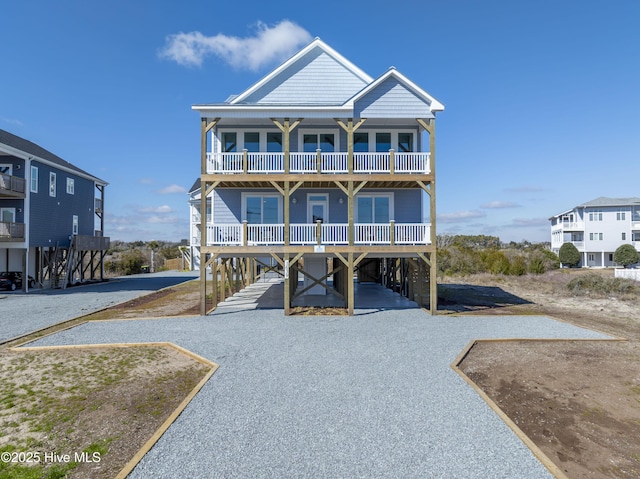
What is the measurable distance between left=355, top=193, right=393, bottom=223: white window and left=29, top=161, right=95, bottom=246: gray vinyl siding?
21.3 m

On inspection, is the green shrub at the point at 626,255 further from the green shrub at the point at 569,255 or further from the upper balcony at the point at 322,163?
the upper balcony at the point at 322,163

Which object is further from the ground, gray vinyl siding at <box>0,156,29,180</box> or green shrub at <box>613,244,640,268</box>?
gray vinyl siding at <box>0,156,29,180</box>

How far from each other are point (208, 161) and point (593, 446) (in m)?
14.1

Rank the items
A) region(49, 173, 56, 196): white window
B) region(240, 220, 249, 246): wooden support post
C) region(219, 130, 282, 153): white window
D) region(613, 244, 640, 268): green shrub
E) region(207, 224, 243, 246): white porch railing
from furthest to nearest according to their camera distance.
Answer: region(613, 244, 640, 268): green shrub
region(49, 173, 56, 196): white window
region(219, 130, 282, 153): white window
region(207, 224, 243, 246): white porch railing
region(240, 220, 249, 246): wooden support post

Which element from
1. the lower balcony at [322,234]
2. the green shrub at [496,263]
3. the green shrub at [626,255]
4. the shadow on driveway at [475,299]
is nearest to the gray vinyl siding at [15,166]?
the lower balcony at [322,234]

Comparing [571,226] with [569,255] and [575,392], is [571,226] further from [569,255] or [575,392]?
[575,392]

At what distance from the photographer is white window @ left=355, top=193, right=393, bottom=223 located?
15.7m

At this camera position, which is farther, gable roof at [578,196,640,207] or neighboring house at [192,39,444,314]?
gable roof at [578,196,640,207]

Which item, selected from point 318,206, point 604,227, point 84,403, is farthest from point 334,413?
point 604,227

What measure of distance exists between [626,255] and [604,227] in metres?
6.74

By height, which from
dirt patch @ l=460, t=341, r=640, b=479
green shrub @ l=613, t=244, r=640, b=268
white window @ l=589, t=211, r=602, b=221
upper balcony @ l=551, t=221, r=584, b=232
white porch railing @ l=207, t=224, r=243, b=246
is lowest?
dirt patch @ l=460, t=341, r=640, b=479

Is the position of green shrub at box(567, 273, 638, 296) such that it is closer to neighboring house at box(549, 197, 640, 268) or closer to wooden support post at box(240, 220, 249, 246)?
wooden support post at box(240, 220, 249, 246)

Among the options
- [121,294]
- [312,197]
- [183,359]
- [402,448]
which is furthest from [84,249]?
[402,448]

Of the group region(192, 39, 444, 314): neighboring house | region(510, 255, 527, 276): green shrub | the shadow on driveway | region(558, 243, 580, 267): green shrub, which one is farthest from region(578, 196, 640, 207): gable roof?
region(192, 39, 444, 314): neighboring house
